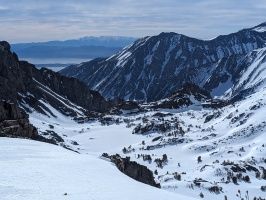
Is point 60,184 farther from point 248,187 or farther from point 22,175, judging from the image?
point 248,187

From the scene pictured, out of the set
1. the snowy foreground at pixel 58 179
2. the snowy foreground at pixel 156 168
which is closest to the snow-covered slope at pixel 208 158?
the snowy foreground at pixel 156 168

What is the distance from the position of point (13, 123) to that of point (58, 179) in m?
45.1

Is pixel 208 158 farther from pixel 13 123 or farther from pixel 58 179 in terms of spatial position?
pixel 58 179

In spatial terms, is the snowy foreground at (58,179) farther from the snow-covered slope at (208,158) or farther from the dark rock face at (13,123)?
the snow-covered slope at (208,158)

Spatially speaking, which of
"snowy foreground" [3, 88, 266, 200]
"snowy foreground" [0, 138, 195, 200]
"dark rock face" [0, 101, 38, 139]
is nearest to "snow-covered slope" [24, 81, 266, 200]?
"snowy foreground" [3, 88, 266, 200]

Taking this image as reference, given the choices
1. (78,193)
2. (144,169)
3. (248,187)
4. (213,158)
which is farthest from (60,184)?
(213,158)

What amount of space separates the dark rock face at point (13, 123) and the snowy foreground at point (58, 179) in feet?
93.5

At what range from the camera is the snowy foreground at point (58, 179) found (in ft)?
77.0

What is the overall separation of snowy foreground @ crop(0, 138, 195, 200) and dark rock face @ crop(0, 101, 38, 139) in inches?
1122

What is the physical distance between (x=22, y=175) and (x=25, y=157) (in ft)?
23.8

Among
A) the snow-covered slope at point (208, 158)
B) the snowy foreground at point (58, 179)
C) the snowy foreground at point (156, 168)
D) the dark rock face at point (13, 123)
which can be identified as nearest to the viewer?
the snowy foreground at point (58, 179)

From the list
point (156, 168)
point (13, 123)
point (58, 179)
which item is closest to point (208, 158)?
point (156, 168)

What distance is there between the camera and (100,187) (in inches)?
1058

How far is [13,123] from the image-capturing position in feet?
227
